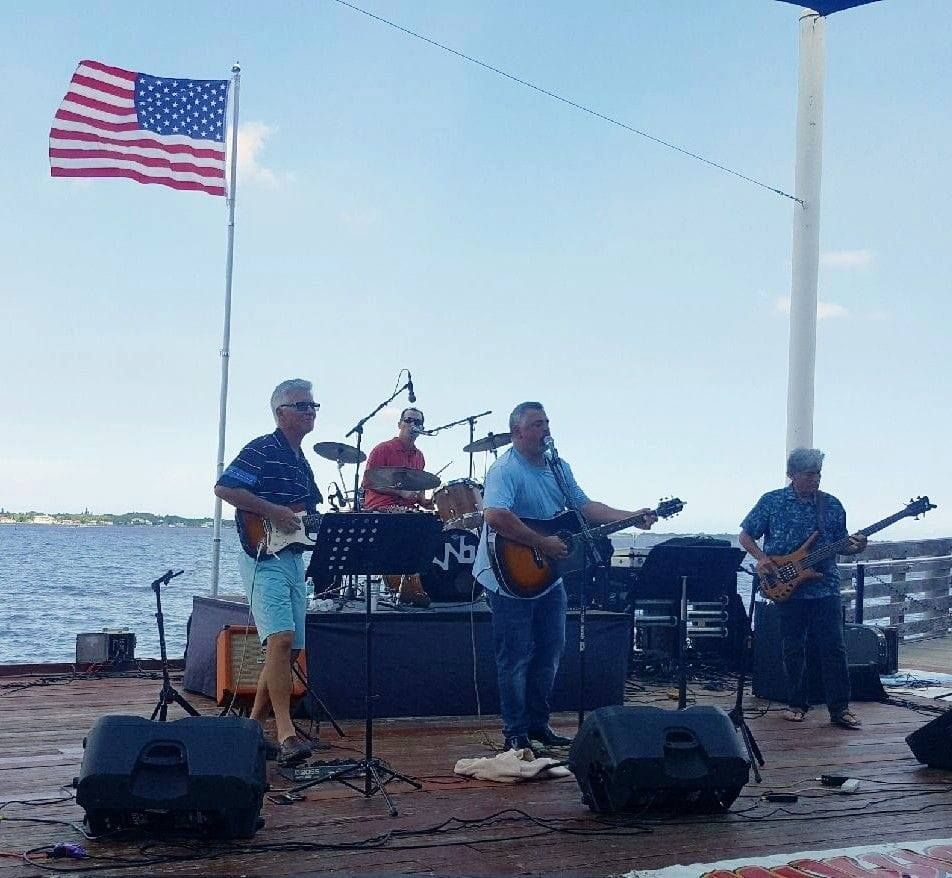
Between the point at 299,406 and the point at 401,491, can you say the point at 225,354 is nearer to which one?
the point at 401,491

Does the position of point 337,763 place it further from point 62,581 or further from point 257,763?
point 62,581

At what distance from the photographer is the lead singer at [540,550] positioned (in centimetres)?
568

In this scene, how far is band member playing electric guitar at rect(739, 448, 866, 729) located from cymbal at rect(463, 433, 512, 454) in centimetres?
272

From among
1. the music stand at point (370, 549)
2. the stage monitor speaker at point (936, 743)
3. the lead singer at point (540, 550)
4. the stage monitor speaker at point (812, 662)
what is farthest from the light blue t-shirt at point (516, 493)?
the stage monitor speaker at point (812, 662)

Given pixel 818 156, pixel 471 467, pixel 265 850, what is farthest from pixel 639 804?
pixel 818 156

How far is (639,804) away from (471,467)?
5.83 metres

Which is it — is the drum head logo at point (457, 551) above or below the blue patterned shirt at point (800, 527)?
below

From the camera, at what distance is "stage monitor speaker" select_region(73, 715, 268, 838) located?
158 inches

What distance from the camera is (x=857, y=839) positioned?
4.34 metres

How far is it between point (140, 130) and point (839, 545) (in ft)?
24.0

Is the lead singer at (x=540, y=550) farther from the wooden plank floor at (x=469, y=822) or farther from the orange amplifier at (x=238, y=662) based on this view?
the orange amplifier at (x=238, y=662)

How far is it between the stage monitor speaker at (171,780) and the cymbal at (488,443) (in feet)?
18.8

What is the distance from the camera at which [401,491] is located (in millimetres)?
8812

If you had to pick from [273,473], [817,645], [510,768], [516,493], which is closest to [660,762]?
[510,768]
